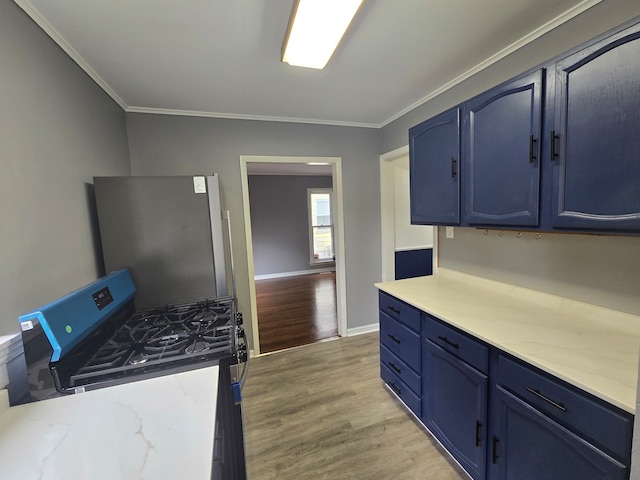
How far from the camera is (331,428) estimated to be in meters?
1.86

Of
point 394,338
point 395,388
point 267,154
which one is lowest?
point 395,388

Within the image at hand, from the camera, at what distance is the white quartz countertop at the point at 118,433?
0.61 m

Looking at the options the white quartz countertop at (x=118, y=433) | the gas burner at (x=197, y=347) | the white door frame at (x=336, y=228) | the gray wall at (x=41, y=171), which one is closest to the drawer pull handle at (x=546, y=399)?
the white quartz countertop at (x=118, y=433)

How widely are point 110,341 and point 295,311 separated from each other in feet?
10.3

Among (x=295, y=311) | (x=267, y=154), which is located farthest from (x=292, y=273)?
(x=267, y=154)

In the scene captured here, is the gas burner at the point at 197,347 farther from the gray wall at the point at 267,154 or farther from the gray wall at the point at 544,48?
the gray wall at the point at 544,48

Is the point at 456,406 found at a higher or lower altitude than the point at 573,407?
lower

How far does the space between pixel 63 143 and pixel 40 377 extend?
118 centimetres

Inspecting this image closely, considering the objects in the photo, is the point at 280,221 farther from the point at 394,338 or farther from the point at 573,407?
the point at 573,407

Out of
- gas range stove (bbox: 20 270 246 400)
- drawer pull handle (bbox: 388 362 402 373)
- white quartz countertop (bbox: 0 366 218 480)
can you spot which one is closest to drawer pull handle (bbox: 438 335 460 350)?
drawer pull handle (bbox: 388 362 402 373)

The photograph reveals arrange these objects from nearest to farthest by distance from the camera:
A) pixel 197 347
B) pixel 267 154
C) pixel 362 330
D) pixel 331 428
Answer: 1. pixel 197 347
2. pixel 331 428
3. pixel 267 154
4. pixel 362 330

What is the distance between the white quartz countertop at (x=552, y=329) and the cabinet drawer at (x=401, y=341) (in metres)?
0.25

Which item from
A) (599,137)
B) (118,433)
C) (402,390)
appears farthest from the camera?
(402,390)

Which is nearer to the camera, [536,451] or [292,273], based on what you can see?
[536,451]
